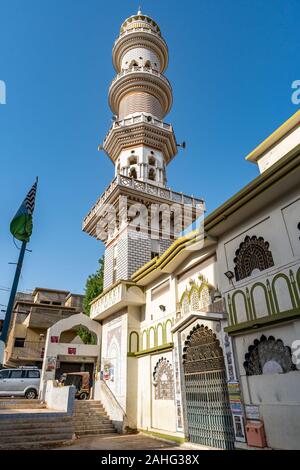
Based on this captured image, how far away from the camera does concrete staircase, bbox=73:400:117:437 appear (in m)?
11.6

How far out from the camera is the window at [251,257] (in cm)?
764

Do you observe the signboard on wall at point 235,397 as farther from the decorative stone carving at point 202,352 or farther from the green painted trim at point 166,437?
the green painted trim at point 166,437

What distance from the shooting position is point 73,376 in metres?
24.3

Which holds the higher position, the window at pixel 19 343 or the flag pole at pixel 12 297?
the window at pixel 19 343

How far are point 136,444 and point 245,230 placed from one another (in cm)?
715

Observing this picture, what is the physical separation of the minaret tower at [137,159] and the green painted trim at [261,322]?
24.9 ft

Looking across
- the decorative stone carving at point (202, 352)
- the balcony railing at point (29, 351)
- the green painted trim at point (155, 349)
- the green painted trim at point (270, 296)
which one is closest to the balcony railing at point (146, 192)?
the green painted trim at point (155, 349)

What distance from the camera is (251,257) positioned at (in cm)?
805

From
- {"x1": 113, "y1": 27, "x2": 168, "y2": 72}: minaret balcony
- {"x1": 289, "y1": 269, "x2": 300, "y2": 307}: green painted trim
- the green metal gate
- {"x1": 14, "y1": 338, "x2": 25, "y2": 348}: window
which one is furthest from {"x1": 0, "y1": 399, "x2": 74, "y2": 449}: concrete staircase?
{"x1": 113, "y1": 27, "x2": 168, "y2": 72}: minaret balcony

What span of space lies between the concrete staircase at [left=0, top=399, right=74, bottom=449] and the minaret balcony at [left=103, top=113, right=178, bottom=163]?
15268mm

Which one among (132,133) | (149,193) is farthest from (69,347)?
(132,133)

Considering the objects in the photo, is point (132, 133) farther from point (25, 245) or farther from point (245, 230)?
point (245, 230)

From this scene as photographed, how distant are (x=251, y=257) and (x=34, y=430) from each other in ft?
27.1

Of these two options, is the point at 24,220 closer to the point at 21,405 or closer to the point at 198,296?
the point at 21,405
